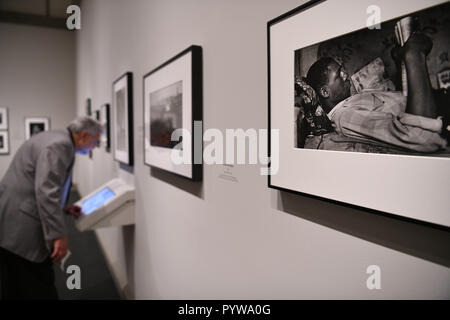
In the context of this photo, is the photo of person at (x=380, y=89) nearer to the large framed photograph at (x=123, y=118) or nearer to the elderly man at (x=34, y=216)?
the elderly man at (x=34, y=216)

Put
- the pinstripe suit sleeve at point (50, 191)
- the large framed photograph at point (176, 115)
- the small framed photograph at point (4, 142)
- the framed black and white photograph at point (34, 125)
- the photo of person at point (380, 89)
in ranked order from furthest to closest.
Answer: the framed black and white photograph at point (34, 125) < the small framed photograph at point (4, 142) < the pinstripe suit sleeve at point (50, 191) < the large framed photograph at point (176, 115) < the photo of person at point (380, 89)

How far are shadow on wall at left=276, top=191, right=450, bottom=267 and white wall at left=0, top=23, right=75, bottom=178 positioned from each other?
5973 millimetres

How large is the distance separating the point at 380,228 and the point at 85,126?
2071 millimetres

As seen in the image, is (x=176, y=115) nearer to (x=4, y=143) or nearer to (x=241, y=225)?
(x=241, y=225)

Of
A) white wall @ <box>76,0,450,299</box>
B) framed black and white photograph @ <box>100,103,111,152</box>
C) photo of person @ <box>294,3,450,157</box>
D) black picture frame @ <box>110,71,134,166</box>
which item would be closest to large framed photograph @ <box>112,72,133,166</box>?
black picture frame @ <box>110,71,134,166</box>

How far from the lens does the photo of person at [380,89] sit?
531mm

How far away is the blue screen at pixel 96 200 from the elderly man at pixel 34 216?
1.28 ft

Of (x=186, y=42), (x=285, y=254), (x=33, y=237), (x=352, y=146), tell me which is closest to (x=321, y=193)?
(x=352, y=146)

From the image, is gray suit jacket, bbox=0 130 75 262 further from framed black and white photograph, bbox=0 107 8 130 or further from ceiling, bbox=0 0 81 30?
framed black and white photograph, bbox=0 107 8 130

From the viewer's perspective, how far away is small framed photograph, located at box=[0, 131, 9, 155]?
17.4ft

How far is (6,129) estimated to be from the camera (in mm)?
5332

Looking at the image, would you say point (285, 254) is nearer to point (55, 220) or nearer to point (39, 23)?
point (55, 220)

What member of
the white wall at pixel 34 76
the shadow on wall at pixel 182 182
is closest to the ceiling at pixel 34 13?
the white wall at pixel 34 76

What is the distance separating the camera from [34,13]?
5.07m
